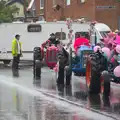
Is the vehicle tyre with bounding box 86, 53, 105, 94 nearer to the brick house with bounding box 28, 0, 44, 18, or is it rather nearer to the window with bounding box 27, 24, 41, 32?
the window with bounding box 27, 24, 41, 32

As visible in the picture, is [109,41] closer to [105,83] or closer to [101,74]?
[101,74]

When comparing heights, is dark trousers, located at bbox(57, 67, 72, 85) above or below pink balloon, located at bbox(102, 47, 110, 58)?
below

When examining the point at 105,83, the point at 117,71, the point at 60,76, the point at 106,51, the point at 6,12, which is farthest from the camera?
the point at 6,12

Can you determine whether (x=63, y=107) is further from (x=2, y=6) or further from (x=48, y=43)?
(x=2, y=6)

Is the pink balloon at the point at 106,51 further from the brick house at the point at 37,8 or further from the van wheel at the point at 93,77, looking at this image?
the brick house at the point at 37,8

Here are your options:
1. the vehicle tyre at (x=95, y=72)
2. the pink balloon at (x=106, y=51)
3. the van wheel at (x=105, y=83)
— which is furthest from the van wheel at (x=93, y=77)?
the pink balloon at (x=106, y=51)

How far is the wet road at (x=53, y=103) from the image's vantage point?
10.2 metres

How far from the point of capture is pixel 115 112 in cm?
1049

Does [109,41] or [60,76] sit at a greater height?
[109,41]

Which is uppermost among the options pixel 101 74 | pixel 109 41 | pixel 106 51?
pixel 109 41

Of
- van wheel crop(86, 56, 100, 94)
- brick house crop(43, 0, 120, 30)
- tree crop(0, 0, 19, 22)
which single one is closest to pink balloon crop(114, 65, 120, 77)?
van wheel crop(86, 56, 100, 94)

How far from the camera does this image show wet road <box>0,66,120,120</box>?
33.3ft

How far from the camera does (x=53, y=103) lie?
11961mm

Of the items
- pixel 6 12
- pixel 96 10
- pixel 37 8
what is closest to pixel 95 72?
pixel 96 10
